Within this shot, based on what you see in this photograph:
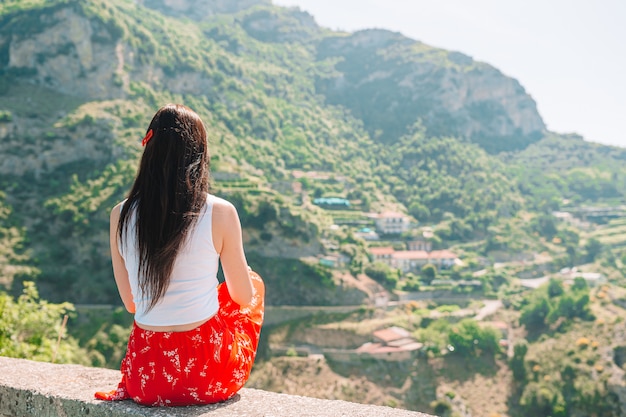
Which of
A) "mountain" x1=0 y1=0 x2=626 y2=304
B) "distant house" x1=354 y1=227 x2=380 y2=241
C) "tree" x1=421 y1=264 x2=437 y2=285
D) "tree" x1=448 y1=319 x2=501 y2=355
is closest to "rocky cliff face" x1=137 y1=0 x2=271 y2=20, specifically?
"mountain" x1=0 y1=0 x2=626 y2=304

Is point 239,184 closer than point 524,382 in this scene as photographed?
No

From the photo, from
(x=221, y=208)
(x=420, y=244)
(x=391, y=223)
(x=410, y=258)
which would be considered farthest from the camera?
(x=391, y=223)

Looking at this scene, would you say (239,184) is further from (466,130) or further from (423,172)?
(466,130)

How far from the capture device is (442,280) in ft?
142

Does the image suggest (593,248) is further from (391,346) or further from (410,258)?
(391,346)

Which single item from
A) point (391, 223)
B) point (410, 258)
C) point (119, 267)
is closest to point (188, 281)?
point (119, 267)

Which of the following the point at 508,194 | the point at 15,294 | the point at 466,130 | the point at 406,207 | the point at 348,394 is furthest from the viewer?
the point at 466,130

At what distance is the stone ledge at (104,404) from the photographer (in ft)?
7.08

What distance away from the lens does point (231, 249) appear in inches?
96.0

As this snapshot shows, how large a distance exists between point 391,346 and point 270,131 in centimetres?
4188

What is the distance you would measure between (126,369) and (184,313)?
0.42 m

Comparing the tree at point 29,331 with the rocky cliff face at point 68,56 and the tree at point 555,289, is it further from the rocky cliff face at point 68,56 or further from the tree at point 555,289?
the rocky cliff face at point 68,56

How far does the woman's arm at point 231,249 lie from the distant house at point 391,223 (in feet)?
163

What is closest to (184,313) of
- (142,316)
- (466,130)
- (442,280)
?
(142,316)
